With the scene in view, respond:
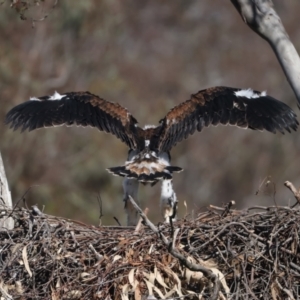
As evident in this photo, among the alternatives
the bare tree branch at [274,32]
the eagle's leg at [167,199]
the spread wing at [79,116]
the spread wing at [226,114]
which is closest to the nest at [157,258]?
the bare tree branch at [274,32]

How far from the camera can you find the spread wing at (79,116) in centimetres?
1009

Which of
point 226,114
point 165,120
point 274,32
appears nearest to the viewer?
point 274,32

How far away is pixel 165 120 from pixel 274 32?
1886mm

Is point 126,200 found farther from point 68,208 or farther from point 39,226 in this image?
point 68,208

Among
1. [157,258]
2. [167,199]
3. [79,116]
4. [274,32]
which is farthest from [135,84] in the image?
[157,258]

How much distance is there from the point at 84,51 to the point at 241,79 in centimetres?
905

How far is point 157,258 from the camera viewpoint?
7.49 metres

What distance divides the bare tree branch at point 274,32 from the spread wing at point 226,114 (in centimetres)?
133

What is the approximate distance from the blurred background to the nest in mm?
5726

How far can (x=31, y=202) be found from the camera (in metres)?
20.0

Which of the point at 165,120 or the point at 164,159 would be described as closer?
the point at 164,159

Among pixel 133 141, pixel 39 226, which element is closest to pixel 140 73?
pixel 133 141

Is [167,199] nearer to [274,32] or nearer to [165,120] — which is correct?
[165,120]

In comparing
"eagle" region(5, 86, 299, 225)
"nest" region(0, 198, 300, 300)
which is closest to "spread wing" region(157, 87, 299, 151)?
"eagle" region(5, 86, 299, 225)
